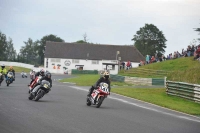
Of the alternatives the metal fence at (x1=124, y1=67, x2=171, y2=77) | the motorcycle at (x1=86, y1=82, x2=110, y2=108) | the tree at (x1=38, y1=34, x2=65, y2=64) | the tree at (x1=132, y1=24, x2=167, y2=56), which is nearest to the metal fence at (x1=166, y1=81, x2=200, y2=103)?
the motorcycle at (x1=86, y1=82, x2=110, y2=108)

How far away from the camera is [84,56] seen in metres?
112

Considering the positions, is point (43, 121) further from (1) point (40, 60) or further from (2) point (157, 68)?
(1) point (40, 60)

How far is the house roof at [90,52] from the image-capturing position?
4422 inches

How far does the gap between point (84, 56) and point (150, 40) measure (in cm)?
2615

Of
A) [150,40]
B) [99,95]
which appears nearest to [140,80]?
[99,95]

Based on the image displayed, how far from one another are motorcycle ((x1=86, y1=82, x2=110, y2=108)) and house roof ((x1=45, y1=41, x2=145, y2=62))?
300ft

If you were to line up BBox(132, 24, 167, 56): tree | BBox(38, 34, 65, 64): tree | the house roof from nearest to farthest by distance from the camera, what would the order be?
1. the house roof
2. BBox(132, 24, 167, 56): tree
3. BBox(38, 34, 65, 64): tree

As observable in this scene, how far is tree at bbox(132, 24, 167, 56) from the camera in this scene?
422ft

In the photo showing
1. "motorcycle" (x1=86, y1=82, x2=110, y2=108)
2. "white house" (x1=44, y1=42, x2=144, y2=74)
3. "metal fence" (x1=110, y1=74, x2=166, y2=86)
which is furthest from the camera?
"white house" (x1=44, y1=42, x2=144, y2=74)

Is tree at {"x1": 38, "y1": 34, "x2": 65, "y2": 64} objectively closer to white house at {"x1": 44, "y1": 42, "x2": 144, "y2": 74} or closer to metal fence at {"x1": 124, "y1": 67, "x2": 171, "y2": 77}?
white house at {"x1": 44, "y1": 42, "x2": 144, "y2": 74}

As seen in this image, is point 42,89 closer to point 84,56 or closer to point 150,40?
point 84,56

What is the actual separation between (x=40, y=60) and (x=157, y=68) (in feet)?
359

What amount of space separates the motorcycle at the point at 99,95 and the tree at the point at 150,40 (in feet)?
357

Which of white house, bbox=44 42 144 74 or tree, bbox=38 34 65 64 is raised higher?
tree, bbox=38 34 65 64
